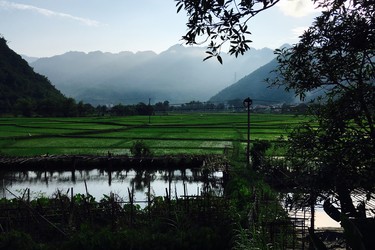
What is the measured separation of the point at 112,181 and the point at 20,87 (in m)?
54.7

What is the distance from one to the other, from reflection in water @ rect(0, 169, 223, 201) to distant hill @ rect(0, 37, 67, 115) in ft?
126

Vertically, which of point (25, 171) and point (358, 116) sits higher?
point (358, 116)

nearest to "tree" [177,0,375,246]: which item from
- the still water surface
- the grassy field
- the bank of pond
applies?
the bank of pond

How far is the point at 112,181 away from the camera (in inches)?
901

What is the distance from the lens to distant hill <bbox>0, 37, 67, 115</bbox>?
60406 mm

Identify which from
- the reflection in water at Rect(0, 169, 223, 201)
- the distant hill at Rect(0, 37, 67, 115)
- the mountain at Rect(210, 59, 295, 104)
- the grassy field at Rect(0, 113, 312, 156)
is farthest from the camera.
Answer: the mountain at Rect(210, 59, 295, 104)

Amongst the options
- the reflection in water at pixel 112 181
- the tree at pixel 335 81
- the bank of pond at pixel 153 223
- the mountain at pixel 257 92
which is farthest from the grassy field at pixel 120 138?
the mountain at pixel 257 92

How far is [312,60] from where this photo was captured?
173 inches

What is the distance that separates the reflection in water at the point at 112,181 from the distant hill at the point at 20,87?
3853 centimetres

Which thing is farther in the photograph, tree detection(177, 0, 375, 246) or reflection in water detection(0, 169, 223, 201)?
reflection in water detection(0, 169, 223, 201)

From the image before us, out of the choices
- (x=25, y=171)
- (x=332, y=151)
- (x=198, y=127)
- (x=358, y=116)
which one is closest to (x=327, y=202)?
(x=332, y=151)

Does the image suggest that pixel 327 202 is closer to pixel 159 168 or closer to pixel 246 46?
pixel 246 46

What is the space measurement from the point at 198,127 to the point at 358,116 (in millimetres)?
40717

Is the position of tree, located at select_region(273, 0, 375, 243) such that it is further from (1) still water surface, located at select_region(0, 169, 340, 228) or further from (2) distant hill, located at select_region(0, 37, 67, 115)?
(2) distant hill, located at select_region(0, 37, 67, 115)
